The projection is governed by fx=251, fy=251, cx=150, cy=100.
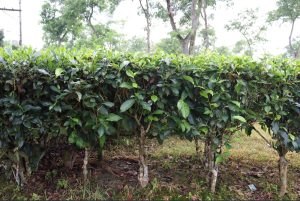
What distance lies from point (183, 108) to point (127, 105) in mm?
470

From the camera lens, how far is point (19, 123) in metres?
2.08

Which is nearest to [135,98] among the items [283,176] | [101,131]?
[101,131]

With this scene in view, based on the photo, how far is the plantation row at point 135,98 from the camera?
2.09 meters

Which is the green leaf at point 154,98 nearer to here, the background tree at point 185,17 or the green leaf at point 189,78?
the green leaf at point 189,78

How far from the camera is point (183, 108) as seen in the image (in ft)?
6.93

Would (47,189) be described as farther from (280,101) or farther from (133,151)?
(280,101)

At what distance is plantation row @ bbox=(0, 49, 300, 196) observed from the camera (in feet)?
6.85

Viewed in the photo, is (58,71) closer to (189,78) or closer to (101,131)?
(101,131)

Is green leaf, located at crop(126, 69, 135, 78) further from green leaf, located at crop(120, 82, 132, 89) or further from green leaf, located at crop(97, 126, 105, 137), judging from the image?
green leaf, located at crop(97, 126, 105, 137)

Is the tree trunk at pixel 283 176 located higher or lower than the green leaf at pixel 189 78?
lower

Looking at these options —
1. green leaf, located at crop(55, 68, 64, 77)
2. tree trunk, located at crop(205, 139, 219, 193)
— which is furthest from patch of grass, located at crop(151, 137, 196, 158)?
green leaf, located at crop(55, 68, 64, 77)

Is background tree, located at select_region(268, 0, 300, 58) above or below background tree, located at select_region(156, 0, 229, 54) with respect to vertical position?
above

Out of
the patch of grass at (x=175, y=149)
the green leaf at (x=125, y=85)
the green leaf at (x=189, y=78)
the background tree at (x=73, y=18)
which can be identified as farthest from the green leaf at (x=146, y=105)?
the background tree at (x=73, y=18)

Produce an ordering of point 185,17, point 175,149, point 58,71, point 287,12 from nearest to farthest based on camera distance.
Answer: point 58,71 < point 175,149 < point 185,17 < point 287,12
